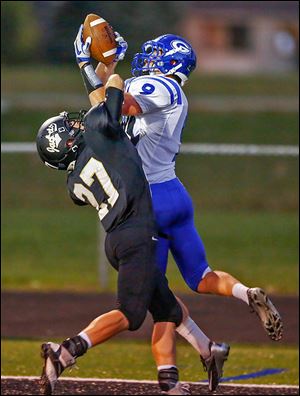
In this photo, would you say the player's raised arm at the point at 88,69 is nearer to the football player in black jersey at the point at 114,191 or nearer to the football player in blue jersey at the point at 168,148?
the football player in blue jersey at the point at 168,148

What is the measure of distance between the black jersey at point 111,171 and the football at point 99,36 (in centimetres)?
49

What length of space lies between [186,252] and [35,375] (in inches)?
94.9

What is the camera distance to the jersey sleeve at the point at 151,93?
830 cm

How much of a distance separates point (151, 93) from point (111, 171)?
554 millimetres

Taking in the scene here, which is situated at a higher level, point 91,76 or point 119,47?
point 119,47

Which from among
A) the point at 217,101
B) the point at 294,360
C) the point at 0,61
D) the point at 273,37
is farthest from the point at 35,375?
the point at 273,37

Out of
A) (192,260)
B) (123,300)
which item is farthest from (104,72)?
(123,300)

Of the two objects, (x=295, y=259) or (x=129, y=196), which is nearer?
(x=129, y=196)

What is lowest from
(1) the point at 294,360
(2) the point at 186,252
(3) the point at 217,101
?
(3) the point at 217,101

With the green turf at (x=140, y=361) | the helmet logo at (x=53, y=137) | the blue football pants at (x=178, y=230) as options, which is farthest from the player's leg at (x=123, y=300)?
the green turf at (x=140, y=361)

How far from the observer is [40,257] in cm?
1706

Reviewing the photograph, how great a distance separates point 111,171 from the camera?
8109mm

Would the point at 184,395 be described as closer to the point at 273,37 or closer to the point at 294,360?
the point at 294,360

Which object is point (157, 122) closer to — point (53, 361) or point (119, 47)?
point (119, 47)
